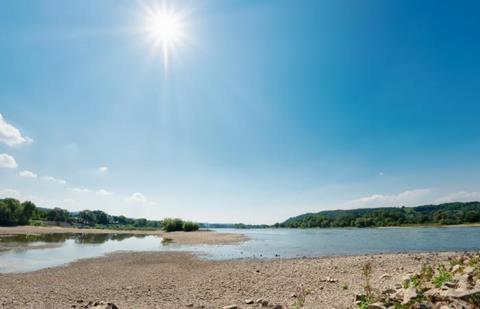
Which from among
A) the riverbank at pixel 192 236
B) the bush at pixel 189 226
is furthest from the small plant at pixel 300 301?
the bush at pixel 189 226

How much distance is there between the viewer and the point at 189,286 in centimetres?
1728

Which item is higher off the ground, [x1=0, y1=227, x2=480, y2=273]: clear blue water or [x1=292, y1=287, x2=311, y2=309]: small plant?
[x1=292, y1=287, x2=311, y2=309]: small plant

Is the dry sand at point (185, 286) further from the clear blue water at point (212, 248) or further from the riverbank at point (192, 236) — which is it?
A: the riverbank at point (192, 236)

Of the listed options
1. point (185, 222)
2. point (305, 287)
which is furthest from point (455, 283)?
point (185, 222)

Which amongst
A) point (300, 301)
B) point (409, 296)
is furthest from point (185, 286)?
point (409, 296)

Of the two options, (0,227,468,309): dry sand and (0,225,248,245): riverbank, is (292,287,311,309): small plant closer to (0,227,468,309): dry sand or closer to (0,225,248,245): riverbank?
(0,227,468,309): dry sand

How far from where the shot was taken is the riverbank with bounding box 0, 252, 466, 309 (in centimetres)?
1365

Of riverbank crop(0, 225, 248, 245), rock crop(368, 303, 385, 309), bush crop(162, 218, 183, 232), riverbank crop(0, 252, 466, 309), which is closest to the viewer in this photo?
rock crop(368, 303, 385, 309)

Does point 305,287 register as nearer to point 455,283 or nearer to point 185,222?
point 455,283

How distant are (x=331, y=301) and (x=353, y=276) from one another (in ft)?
22.5

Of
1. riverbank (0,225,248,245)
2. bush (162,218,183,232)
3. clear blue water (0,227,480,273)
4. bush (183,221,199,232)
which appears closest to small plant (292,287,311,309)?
clear blue water (0,227,480,273)

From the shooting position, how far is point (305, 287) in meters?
15.9

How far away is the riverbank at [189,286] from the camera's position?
1365cm

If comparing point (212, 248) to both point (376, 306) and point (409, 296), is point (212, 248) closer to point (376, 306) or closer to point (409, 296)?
point (409, 296)
